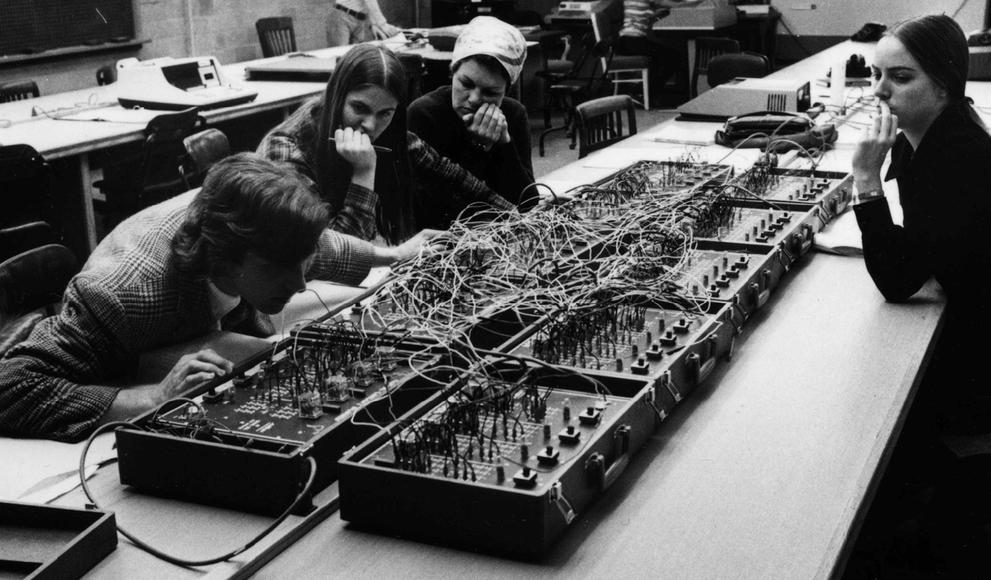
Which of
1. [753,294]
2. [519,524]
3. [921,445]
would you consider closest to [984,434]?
[921,445]

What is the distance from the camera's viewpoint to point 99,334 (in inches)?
74.1

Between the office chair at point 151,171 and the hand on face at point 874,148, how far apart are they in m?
3.20

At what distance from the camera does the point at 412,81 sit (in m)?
6.17

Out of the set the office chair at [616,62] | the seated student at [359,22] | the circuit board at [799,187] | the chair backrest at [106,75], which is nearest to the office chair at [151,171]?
the chair backrest at [106,75]

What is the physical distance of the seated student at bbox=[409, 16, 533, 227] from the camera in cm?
313

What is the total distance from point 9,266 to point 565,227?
1.19m

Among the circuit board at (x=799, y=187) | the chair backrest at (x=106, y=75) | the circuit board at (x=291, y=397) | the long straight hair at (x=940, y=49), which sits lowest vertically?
the circuit board at (x=291, y=397)

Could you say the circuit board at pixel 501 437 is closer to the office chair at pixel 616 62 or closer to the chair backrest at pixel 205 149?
the chair backrest at pixel 205 149

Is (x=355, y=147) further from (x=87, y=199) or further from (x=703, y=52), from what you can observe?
(x=703, y=52)

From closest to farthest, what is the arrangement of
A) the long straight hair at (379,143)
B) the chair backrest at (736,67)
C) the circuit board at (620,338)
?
1. the circuit board at (620,338)
2. the long straight hair at (379,143)
3. the chair backrest at (736,67)

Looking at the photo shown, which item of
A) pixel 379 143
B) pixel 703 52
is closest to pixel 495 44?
pixel 379 143

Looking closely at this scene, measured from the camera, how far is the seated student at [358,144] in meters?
2.71

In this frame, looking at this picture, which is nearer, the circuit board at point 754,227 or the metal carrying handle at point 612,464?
the metal carrying handle at point 612,464

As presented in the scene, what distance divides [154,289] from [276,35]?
23.7ft
